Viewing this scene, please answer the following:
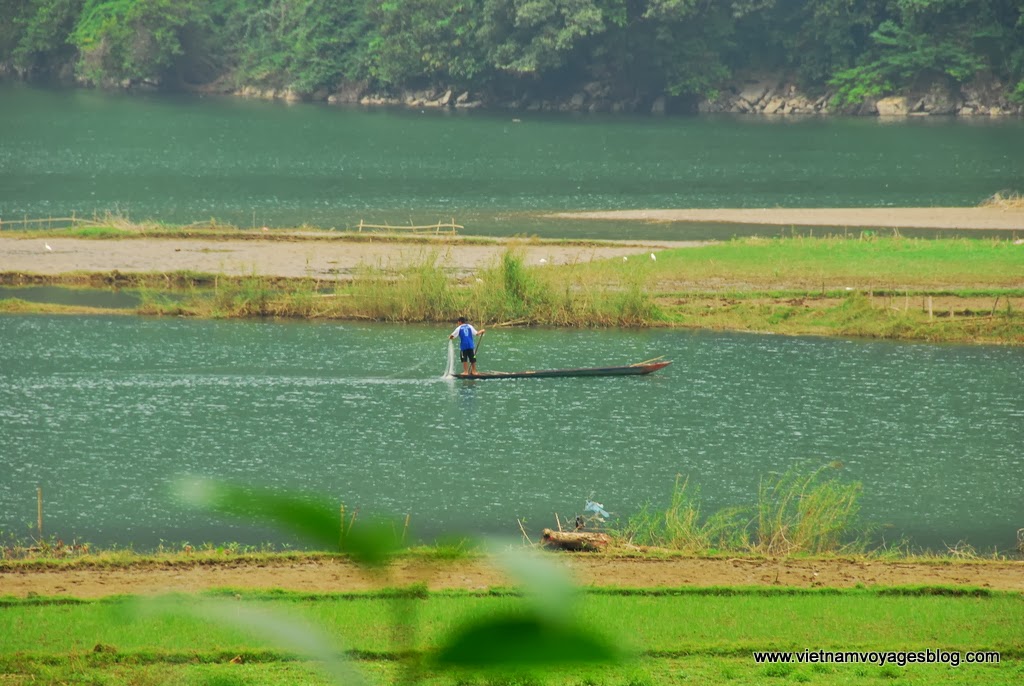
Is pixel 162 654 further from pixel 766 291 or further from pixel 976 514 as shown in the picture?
pixel 766 291

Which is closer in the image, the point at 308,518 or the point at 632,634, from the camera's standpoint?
the point at 308,518

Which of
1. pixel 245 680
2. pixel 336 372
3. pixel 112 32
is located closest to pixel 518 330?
pixel 336 372

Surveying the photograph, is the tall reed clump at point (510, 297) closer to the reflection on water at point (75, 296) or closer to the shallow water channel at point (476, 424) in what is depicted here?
the shallow water channel at point (476, 424)

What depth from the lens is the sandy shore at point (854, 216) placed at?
58728 millimetres

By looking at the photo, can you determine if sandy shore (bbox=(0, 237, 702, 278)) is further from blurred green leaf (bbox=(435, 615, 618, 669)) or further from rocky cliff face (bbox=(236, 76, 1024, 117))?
rocky cliff face (bbox=(236, 76, 1024, 117))

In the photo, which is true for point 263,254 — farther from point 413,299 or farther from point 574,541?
point 574,541

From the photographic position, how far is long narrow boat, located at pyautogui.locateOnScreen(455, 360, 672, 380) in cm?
3412

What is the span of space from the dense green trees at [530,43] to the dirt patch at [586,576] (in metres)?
93.8

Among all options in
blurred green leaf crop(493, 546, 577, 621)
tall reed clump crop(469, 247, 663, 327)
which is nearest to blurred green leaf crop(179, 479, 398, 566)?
blurred green leaf crop(493, 546, 577, 621)

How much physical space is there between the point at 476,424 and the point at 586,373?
16.1 ft

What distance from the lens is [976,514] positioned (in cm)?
2428

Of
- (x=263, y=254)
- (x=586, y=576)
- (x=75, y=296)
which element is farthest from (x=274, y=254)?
(x=586, y=576)

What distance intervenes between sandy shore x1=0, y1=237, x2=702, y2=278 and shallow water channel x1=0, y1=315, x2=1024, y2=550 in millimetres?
6092

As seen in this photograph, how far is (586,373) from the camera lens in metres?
34.5
